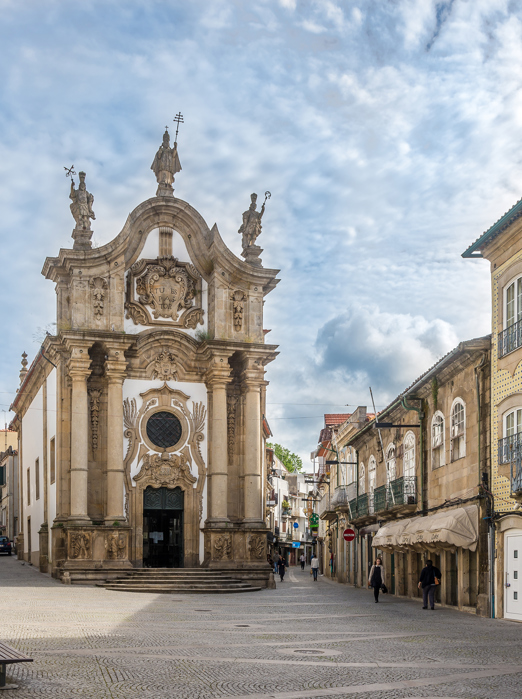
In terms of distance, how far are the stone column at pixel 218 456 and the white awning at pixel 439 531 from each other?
23.8 ft

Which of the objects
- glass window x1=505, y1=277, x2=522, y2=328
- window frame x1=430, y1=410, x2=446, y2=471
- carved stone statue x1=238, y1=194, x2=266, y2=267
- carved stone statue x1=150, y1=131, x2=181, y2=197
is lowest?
window frame x1=430, y1=410, x2=446, y2=471

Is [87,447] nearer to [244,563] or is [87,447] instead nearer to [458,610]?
[244,563]

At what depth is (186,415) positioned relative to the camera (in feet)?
118

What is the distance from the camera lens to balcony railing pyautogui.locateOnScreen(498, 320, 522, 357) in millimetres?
20781

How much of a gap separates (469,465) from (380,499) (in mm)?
10027

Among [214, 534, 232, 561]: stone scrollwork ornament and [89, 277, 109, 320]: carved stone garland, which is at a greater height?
[89, 277, 109, 320]: carved stone garland

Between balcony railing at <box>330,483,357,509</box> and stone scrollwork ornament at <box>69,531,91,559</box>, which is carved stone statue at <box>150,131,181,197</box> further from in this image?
balcony railing at <box>330,483,357,509</box>

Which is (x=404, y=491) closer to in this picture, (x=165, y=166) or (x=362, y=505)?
(x=362, y=505)

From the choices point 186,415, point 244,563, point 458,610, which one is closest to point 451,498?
point 458,610

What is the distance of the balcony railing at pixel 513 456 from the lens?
1928cm

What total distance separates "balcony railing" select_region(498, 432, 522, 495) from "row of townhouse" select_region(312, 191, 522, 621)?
4 cm

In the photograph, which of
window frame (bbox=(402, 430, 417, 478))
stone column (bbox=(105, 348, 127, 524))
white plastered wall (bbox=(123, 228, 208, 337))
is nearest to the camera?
window frame (bbox=(402, 430, 417, 478))

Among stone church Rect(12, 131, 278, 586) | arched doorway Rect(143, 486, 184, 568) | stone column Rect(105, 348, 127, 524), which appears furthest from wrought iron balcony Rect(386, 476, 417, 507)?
stone column Rect(105, 348, 127, 524)

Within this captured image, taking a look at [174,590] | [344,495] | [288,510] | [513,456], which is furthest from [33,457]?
[288,510]
